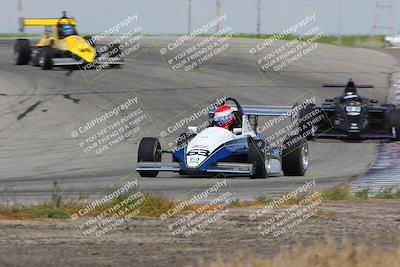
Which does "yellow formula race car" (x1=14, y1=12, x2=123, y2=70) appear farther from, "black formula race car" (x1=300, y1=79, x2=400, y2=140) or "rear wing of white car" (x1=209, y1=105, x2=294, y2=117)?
"rear wing of white car" (x1=209, y1=105, x2=294, y2=117)

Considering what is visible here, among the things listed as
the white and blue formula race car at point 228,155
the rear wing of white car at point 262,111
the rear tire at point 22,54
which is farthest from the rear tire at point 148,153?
the rear tire at point 22,54

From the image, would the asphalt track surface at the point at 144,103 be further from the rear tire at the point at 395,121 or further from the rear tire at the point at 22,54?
the rear tire at the point at 395,121

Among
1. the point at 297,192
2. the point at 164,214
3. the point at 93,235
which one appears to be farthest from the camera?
the point at 297,192

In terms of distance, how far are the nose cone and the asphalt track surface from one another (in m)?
0.64

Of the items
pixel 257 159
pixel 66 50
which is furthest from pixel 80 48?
pixel 257 159

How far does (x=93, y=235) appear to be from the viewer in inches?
405

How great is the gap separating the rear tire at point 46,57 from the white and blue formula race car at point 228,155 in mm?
17743

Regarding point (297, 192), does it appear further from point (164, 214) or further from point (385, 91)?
point (385, 91)

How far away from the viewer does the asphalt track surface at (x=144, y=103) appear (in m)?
16.5

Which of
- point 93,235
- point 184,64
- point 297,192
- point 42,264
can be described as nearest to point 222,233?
point 93,235

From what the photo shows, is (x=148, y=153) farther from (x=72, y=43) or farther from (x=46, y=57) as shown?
(x=46, y=57)

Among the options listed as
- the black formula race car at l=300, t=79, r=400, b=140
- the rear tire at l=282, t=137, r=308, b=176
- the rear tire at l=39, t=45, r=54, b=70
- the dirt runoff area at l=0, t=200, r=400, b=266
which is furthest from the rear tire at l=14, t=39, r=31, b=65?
the dirt runoff area at l=0, t=200, r=400, b=266

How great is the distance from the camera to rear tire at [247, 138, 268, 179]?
1670 centimetres

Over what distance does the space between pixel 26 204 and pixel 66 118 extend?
13271mm
